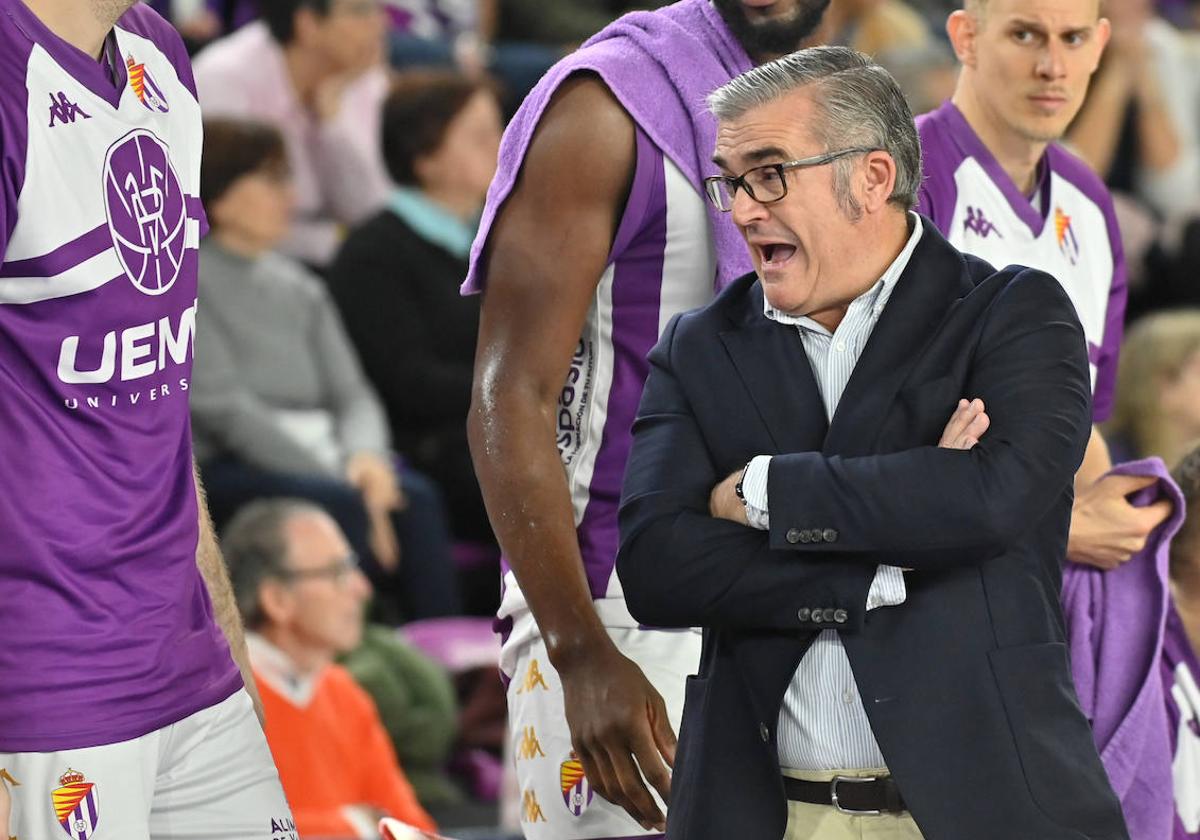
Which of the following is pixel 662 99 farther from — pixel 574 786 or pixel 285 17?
pixel 285 17

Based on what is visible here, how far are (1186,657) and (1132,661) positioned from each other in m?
0.32

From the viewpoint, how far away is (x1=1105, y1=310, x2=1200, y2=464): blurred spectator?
6324 millimetres

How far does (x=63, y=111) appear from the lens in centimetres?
248

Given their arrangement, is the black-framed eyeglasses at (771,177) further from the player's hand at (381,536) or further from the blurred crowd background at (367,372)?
the player's hand at (381,536)

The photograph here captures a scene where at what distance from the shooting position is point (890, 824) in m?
2.38

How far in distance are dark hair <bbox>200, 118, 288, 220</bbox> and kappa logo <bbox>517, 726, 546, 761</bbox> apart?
3.41 meters

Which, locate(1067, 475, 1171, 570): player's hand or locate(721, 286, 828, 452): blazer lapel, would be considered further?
locate(1067, 475, 1171, 570): player's hand

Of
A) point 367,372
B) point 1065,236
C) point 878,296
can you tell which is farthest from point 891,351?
point 367,372

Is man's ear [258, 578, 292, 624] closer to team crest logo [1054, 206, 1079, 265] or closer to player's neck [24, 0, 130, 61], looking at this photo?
team crest logo [1054, 206, 1079, 265]

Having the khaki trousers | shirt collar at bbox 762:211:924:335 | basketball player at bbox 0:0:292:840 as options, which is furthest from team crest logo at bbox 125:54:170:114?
the khaki trousers

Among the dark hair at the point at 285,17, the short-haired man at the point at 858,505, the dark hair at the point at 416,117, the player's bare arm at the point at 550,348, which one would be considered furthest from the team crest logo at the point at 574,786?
the dark hair at the point at 285,17

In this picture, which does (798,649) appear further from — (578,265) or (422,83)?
(422,83)

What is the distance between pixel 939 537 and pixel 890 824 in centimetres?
35

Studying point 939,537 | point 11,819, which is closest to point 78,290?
point 11,819
